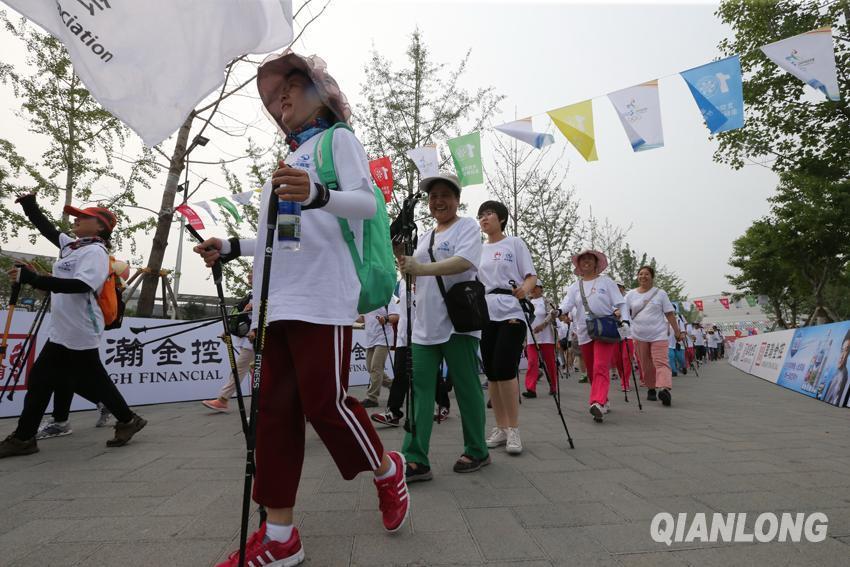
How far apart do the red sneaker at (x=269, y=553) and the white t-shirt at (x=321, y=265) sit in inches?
33.8

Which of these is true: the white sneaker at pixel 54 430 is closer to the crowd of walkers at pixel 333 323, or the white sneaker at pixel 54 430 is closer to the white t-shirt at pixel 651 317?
the crowd of walkers at pixel 333 323

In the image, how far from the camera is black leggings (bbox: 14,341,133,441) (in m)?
3.99

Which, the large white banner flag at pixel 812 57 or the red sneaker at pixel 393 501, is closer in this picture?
the red sneaker at pixel 393 501

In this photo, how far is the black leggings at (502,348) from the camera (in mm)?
3799

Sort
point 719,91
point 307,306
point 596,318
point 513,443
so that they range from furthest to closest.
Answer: point 719,91 < point 596,318 < point 513,443 < point 307,306

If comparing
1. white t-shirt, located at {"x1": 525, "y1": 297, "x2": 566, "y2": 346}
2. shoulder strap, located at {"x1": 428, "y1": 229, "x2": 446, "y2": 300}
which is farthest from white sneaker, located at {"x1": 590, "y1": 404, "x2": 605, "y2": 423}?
white t-shirt, located at {"x1": 525, "y1": 297, "x2": 566, "y2": 346}

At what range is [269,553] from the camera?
1.79m

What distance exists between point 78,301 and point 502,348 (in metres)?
3.76

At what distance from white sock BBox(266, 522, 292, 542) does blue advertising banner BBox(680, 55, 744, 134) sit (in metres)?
7.35

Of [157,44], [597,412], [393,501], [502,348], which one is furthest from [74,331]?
[597,412]

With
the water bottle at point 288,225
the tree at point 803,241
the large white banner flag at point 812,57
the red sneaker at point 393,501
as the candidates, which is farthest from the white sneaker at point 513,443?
the tree at point 803,241

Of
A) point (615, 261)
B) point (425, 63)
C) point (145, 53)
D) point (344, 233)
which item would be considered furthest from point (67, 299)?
point (615, 261)

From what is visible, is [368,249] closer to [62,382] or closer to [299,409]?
[299,409]

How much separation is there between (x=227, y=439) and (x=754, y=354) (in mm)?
17702
